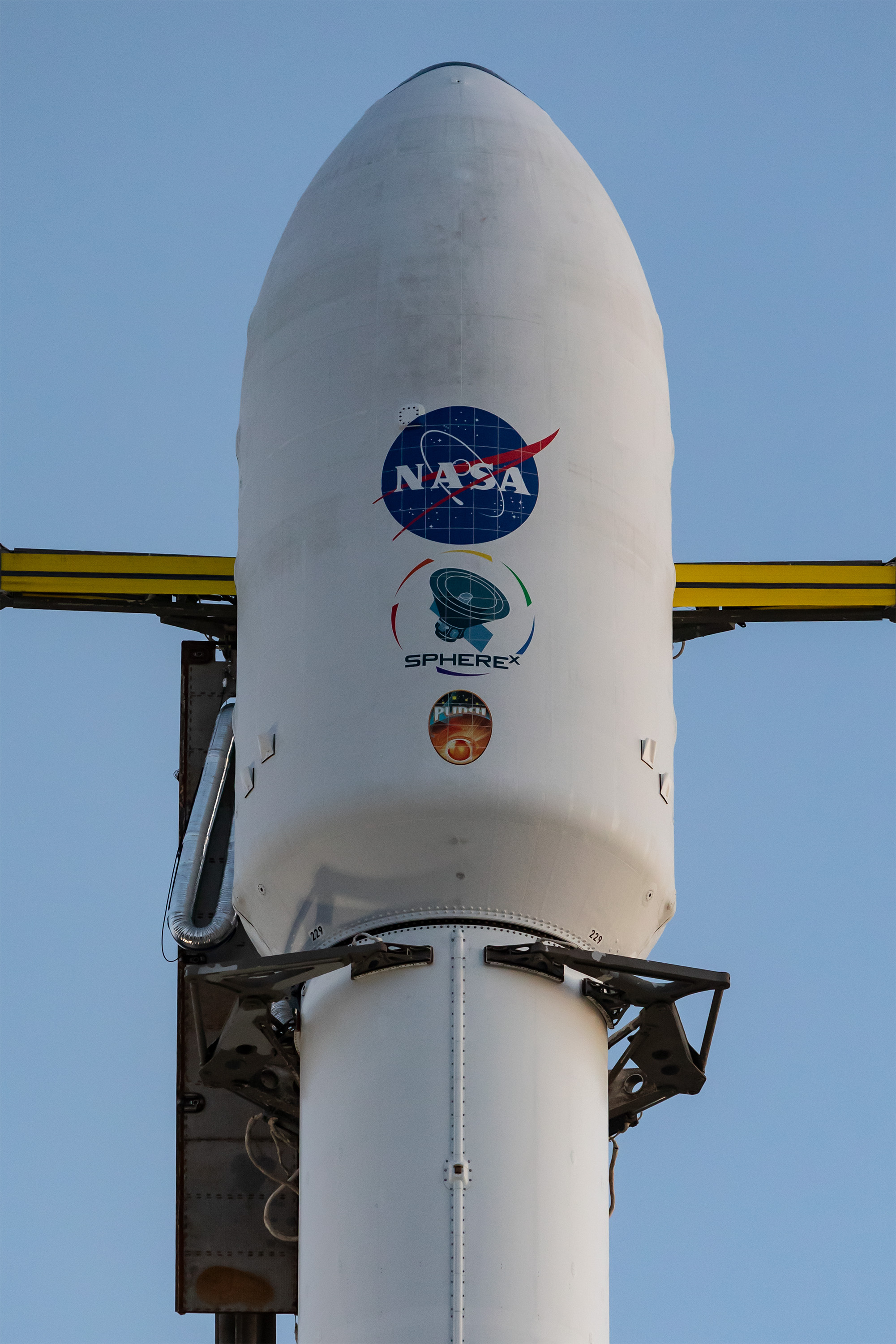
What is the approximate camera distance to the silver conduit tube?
2373 centimetres

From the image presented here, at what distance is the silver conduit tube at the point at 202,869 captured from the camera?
23734 mm

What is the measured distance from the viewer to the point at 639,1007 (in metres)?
18.2

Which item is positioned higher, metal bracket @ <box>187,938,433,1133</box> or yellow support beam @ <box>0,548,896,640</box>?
yellow support beam @ <box>0,548,896,640</box>

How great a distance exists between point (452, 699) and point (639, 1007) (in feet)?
10.3

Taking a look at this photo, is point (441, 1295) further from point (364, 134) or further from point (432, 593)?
point (364, 134)

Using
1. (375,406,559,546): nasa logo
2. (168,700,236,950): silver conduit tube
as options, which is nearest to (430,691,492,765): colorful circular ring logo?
(375,406,559,546): nasa logo

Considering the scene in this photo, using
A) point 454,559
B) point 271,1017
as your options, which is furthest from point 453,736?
point 271,1017

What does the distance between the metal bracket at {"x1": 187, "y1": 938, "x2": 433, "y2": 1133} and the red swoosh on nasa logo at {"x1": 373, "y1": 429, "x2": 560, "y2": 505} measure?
3.59 m

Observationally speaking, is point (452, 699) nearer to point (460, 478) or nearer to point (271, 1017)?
point (460, 478)

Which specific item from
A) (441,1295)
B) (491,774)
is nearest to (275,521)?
(491,774)

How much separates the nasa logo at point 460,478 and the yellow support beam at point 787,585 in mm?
5834

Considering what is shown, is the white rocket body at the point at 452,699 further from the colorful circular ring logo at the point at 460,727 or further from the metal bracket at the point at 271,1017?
the metal bracket at the point at 271,1017

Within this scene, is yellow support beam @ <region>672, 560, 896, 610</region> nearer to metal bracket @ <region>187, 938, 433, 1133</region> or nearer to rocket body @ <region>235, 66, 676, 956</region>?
rocket body @ <region>235, 66, 676, 956</region>

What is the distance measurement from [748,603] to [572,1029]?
778 centimetres
